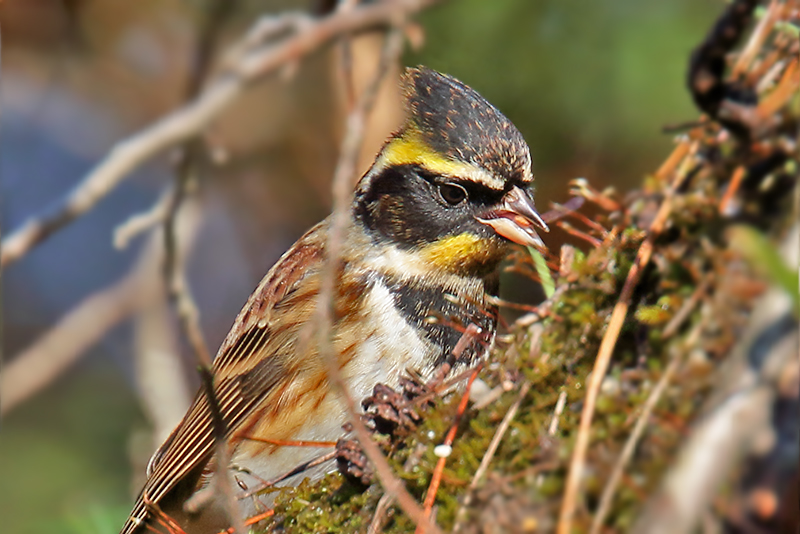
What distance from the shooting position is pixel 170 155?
466cm

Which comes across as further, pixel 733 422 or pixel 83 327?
pixel 83 327

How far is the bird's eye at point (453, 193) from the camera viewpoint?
3.60m

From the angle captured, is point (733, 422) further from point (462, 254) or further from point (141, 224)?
point (462, 254)

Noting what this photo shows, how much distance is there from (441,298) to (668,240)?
1780 millimetres

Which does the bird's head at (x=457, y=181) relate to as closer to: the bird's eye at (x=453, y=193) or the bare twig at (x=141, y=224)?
the bird's eye at (x=453, y=193)

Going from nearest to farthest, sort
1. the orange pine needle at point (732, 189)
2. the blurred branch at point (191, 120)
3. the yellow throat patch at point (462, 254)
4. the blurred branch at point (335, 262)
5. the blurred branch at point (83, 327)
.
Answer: the orange pine needle at point (732, 189) → the blurred branch at point (335, 262) → the blurred branch at point (191, 120) → the yellow throat patch at point (462, 254) → the blurred branch at point (83, 327)

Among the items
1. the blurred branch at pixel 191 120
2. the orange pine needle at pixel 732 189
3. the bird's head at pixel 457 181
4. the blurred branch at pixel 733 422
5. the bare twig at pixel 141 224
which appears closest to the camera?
the blurred branch at pixel 733 422

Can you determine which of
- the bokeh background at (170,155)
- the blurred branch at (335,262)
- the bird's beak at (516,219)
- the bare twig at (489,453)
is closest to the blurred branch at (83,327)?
the bokeh background at (170,155)

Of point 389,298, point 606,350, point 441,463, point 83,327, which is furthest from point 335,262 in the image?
point 83,327

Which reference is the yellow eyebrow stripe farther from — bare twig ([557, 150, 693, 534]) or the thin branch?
the thin branch

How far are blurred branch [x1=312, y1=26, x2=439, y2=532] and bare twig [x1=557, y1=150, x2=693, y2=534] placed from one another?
0.98 ft

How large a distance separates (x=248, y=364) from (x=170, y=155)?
1.40 m

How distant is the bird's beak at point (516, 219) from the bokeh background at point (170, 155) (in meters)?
1.08

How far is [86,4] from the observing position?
23.5 feet
